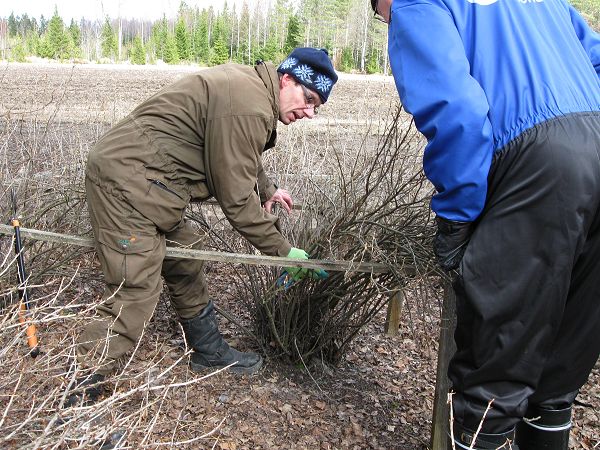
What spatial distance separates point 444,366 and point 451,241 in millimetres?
912

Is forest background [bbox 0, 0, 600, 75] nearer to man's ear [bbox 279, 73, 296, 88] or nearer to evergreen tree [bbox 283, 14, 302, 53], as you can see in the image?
evergreen tree [bbox 283, 14, 302, 53]

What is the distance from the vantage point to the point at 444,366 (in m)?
2.79

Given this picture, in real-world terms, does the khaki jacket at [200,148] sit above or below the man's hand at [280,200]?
above

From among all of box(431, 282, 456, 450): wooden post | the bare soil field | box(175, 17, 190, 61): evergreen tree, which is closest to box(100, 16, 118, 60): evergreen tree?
box(175, 17, 190, 61): evergreen tree

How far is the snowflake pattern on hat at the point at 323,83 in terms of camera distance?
2.98 metres

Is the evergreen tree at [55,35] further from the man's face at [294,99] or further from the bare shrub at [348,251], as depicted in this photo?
the man's face at [294,99]

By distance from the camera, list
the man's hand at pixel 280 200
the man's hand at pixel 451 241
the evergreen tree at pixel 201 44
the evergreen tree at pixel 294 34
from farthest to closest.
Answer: the evergreen tree at pixel 201 44 → the evergreen tree at pixel 294 34 → the man's hand at pixel 280 200 → the man's hand at pixel 451 241

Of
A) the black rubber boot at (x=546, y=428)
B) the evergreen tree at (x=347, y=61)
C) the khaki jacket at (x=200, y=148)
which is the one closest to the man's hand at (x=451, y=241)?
the black rubber boot at (x=546, y=428)

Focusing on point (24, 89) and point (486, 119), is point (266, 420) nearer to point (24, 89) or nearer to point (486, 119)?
point (486, 119)

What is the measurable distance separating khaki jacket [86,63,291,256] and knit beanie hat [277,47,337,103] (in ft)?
0.34

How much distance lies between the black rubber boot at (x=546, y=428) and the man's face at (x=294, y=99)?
1724 millimetres

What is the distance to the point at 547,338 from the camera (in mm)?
2029

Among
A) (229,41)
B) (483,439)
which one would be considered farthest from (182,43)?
(483,439)

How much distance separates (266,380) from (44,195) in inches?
74.4
